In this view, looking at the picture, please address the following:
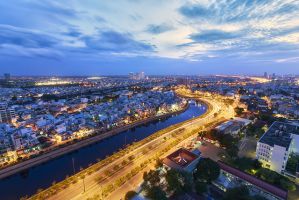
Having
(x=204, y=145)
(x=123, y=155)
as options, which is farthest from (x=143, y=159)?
(x=204, y=145)

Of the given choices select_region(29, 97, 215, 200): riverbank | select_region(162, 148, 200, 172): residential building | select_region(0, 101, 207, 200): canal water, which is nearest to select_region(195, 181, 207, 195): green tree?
select_region(162, 148, 200, 172): residential building

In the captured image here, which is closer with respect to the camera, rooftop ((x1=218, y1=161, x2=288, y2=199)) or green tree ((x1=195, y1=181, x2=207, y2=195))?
rooftop ((x1=218, y1=161, x2=288, y2=199))

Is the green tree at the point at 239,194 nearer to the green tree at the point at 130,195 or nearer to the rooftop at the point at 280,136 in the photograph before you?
the green tree at the point at 130,195

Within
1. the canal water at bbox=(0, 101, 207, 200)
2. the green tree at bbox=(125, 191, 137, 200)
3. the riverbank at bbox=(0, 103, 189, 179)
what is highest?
the green tree at bbox=(125, 191, 137, 200)

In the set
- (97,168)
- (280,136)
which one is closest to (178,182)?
(97,168)

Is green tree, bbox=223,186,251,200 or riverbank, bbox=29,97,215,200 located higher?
green tree, bbox=223,186,251,200

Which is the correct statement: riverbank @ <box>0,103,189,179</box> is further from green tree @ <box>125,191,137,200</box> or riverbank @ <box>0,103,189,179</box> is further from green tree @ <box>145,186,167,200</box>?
green tree @ <box>145,186,167,200</box>
